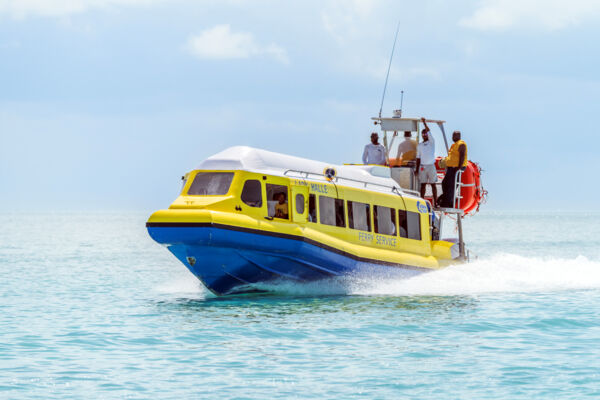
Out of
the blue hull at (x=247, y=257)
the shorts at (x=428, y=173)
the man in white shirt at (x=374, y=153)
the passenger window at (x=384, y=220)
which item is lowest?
the blue hull at (x=247, y=257)

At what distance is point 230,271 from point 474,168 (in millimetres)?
6978

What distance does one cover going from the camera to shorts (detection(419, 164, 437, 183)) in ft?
60.2

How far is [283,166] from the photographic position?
602 inches

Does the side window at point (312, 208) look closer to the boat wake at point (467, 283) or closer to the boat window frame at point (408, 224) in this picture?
the boat wake at point (467, 283)

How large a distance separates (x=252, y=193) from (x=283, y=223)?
729mm

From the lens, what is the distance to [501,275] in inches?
757

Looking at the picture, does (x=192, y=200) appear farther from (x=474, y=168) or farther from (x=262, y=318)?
(x=474, y=168)

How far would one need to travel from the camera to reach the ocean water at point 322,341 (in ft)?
31.9

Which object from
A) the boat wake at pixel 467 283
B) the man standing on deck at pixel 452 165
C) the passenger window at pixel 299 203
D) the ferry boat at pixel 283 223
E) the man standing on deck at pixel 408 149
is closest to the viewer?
the ferry boat at pixel 283 223

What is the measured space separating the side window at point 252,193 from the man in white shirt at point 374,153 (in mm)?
4300

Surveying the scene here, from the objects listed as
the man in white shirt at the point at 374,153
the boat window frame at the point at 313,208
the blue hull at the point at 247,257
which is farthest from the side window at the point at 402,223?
the boat window frame at the point at 313,208

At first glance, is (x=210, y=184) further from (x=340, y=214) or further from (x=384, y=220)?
(x=384, y=220)

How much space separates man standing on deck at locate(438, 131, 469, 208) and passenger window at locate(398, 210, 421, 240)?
1302 millimetres

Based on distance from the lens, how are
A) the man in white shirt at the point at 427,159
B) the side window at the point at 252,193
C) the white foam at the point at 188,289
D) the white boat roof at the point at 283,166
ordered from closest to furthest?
1. the side window at the point at 252,193
2. the white boat roof at the point at 283,166
3. the white foam at the point at 188,289
4. the man in white shirt at the point at 427,159
